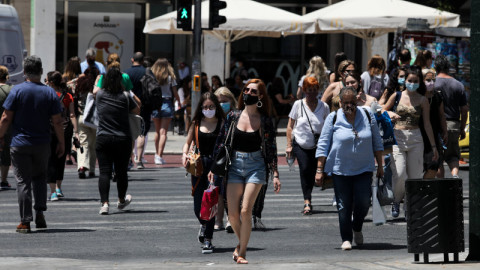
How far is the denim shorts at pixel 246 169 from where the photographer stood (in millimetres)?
9711

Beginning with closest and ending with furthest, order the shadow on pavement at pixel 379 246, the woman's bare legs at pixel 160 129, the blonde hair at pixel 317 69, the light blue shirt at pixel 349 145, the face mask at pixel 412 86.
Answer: the light blue shirt at pixel 349 145, the shadow on pavement at pixel 379 246, the face mask at pixel 412 86, the blonde hair at pixel 317 69, the woman's bare legs at pixel 160 129

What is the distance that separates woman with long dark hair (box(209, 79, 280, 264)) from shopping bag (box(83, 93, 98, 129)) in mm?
6377

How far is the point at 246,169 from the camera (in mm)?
9719

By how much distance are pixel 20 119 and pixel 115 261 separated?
2.57m

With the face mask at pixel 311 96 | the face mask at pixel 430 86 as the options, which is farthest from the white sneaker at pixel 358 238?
the face mask at pixel 430 86

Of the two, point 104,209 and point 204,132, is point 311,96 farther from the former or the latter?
point 104,209

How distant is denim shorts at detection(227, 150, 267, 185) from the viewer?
9.71m

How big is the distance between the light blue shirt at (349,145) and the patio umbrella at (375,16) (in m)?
13.0

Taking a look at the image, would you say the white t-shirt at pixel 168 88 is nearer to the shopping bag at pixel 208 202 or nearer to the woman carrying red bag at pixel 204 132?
the woman carrying red bag at pixel 204 132

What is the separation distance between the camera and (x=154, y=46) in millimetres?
30656

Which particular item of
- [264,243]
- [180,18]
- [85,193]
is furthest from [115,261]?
[180,18]

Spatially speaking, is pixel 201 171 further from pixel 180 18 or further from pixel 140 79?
pixel 180 18

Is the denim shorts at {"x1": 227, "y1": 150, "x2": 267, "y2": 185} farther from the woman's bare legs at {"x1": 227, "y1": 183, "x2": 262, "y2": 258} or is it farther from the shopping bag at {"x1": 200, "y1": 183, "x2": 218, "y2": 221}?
the shopping bag at {"x1": 200, "y1": 183, "x2": 218, "y2": 221}

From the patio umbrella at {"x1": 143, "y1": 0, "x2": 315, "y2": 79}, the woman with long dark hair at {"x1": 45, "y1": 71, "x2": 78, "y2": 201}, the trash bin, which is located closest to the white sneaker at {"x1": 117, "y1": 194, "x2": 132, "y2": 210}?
the woman with long dark hair at {"x1": 45, "y1": 71, "x2": 78, "y2": 201}
